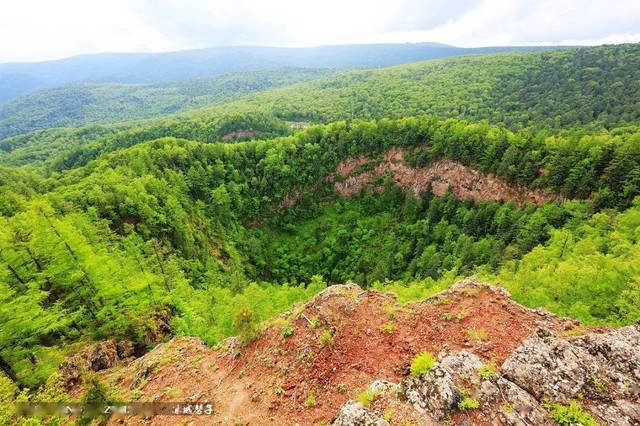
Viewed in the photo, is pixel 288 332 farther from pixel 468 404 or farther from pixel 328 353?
pixel 468 404

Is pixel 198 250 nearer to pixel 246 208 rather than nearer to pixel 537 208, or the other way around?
pixel 246 208

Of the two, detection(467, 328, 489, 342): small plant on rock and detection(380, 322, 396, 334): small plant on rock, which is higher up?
detection(467, 328, 489, 342): small plant on rock

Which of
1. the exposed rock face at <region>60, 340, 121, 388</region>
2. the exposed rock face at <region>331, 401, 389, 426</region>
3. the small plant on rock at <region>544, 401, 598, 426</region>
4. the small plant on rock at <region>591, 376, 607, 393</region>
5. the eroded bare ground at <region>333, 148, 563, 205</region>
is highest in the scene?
the small plant on rock at <region>591, 376, 607, 393</region>

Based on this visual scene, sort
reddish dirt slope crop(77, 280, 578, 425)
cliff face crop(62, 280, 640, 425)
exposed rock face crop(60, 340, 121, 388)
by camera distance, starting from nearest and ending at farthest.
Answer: cliff face crop(62, 280, 640, 425), reddish dirt slope crop(77, 280, 578, 425), exposed rock face crop(60, 340, 121, 388)

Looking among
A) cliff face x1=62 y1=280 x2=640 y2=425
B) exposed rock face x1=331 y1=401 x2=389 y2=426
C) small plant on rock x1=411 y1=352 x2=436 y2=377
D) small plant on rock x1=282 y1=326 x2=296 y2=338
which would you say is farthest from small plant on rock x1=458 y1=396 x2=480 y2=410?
small plant on rock x1=282 y1=326 x2=296 y2=338

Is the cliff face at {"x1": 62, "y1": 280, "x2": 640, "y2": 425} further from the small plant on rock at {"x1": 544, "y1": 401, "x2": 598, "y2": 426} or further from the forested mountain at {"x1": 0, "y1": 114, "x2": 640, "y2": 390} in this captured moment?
the forested mountain at {"x1": 0, "y1": 114, "x2": 640, "y2": 390}

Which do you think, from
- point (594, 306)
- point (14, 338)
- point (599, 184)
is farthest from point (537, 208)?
point (14, 338)
